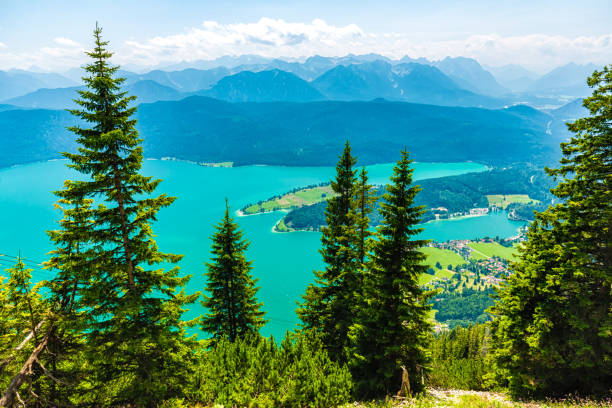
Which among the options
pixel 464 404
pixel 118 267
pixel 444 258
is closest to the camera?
pixel 118 267

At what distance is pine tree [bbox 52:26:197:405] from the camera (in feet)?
34.5

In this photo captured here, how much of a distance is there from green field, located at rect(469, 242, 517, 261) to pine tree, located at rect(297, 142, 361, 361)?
150 metres

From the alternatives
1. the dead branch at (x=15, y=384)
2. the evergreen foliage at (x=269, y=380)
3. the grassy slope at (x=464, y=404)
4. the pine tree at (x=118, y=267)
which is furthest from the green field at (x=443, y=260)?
the dead branch at (x=15, y=384)

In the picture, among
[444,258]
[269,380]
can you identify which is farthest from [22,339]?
[444,258]

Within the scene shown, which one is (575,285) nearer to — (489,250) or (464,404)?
(464,404)

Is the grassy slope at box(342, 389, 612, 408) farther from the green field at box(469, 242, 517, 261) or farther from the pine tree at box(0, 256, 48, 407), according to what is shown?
the green field at box(469, 242, 517, 261)

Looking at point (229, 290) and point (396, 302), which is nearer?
point (396, 302)

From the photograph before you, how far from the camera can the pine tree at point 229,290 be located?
22.5 m

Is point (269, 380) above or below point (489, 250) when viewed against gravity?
above

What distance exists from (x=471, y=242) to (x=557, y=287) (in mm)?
170306

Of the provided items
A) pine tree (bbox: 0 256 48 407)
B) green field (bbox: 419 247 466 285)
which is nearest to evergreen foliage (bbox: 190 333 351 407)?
pine tree (bbox: 0 256 48 407)

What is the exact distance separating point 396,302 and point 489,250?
167 metres

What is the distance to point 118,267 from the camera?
11117mm

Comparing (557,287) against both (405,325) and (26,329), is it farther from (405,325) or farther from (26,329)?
(26,329)
